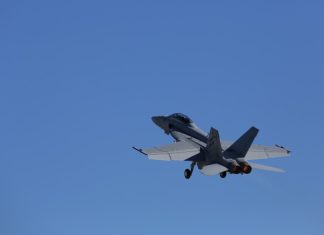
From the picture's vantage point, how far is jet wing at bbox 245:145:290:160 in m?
62.0

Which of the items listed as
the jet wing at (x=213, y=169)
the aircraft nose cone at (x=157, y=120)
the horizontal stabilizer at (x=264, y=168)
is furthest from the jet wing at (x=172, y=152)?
the aircraft nose cone at (x=157, y=120)

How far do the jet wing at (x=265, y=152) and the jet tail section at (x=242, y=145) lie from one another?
3.81m

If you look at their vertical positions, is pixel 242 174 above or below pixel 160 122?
below

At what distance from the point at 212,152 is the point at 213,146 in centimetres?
57

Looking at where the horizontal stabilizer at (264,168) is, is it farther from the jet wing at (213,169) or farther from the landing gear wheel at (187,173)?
the landing gear wheel at (187,173)

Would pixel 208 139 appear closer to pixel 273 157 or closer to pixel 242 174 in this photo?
pixel 242 174

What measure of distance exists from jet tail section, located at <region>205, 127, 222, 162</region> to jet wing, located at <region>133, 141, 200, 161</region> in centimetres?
201

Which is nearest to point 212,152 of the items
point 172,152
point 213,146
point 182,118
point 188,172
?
point 213,146

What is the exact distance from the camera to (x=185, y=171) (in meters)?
61.2

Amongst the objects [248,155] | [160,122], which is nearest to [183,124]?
[160,122]

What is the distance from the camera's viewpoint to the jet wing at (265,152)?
6200cm

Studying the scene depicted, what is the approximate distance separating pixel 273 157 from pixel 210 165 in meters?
8.45

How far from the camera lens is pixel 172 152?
195 feet

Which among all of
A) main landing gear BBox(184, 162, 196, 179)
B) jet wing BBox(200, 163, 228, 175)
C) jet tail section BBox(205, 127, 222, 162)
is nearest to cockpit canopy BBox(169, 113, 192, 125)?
main landing gear BBox(184, 162, 196, 179)
